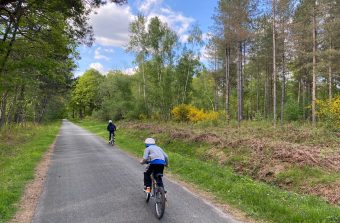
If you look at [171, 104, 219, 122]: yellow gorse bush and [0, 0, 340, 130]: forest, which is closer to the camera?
[0, 0, 340, 130]: forest

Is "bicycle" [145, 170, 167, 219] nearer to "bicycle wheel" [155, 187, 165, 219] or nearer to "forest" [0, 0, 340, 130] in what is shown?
"bicycle wheel" [155, 187, 165, 219]

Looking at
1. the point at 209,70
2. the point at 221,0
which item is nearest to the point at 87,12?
the point at 221,0

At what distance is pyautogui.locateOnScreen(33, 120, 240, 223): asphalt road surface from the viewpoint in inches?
316

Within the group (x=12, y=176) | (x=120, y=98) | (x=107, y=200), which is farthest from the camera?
(x=120, y=98)

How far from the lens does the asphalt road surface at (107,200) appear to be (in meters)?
8.02

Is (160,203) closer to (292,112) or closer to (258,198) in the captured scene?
(258,198)

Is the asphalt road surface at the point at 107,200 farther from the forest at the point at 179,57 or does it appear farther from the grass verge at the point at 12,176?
the forest at the point at 179,57

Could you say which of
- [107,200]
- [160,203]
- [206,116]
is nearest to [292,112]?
[206,116]

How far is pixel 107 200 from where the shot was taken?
9547 millimetres

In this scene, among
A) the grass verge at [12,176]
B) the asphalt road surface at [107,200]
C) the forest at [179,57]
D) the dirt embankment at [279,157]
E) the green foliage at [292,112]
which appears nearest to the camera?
the asphalt road surface at [107,200]

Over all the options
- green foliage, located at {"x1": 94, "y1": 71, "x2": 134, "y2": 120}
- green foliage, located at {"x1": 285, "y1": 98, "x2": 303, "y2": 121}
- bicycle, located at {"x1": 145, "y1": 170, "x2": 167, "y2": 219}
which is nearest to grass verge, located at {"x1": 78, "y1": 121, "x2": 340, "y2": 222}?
bicycle, located at {"x1": 145, "y1": 170, "x2": 167, "y2": 219}

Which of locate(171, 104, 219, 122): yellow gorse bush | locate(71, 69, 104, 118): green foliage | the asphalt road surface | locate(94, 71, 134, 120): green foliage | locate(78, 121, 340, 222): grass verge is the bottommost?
the asphalt road surface

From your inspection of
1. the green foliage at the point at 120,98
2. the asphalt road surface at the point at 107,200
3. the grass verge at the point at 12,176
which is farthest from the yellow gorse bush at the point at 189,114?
the asphalt road surface at the point at 107,200

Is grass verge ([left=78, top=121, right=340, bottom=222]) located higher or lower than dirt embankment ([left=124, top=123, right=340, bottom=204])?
lower
